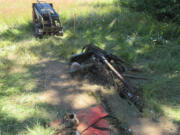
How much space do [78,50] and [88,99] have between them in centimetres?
249

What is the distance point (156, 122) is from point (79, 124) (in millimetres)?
1710

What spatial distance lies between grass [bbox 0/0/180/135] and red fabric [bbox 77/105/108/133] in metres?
0.55

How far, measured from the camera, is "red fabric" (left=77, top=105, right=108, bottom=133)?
9.24 feet

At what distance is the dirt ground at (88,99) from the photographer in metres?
3.25

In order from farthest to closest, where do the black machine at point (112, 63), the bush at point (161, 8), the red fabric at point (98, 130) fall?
the bush at point (161, 8), the black machine at point (112, 63), the red fabric at point (98, 130)

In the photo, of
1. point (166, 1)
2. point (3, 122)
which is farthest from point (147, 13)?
point (3, 122)

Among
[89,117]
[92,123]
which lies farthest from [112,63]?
[92,123]

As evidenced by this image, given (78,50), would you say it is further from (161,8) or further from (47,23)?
(161,8)

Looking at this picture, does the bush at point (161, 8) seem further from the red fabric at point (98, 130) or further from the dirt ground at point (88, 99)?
the red fabric at point (98, 130)

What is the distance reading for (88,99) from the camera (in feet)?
12.7

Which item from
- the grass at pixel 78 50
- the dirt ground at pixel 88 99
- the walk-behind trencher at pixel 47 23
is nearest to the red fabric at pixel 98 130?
the dirt ground at pixel 88 99

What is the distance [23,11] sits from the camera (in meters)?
8.57

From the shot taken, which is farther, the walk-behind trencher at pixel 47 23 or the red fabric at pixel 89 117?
the walk-behind trencher at pixel 47 23

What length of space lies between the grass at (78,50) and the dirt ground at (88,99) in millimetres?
235
